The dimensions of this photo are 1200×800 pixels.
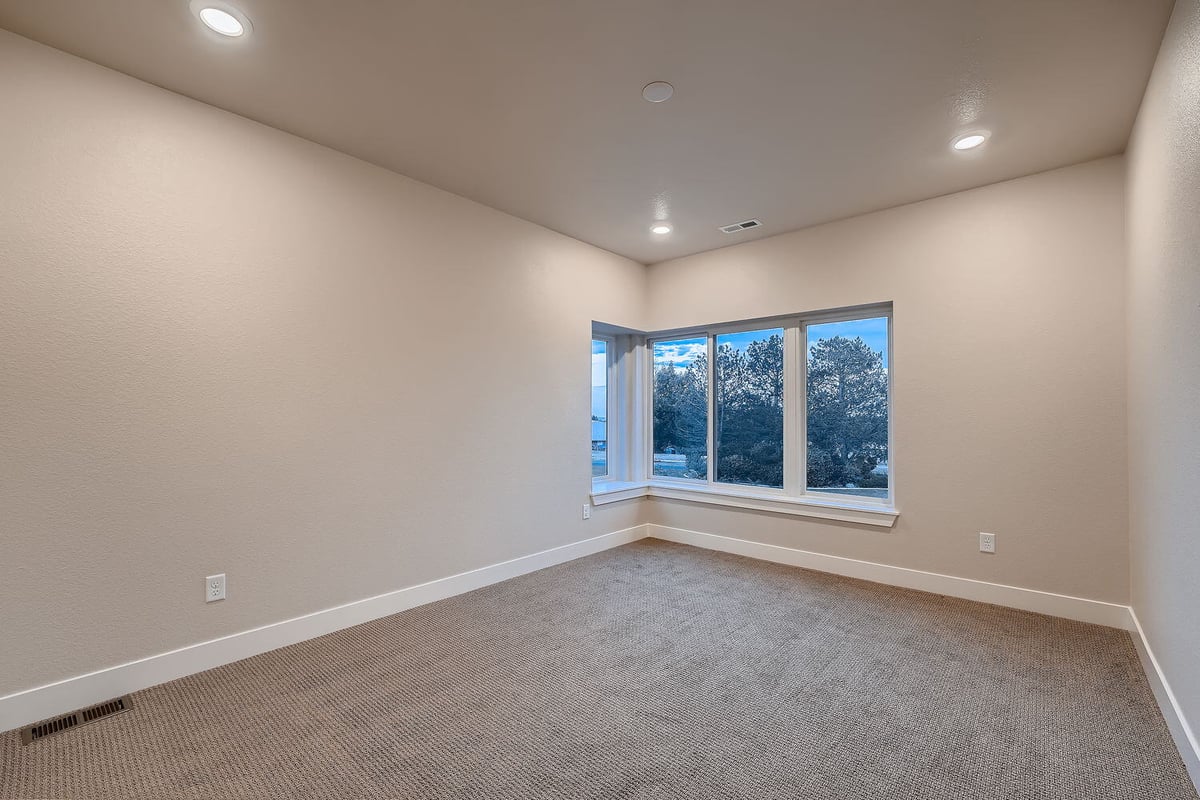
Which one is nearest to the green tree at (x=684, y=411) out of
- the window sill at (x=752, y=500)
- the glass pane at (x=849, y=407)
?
the window sill at (x=752, y=500)

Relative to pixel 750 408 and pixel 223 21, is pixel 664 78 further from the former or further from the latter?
pixel 750 408

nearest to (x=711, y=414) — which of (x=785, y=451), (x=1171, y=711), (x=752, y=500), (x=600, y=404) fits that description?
(x=785, y=451)

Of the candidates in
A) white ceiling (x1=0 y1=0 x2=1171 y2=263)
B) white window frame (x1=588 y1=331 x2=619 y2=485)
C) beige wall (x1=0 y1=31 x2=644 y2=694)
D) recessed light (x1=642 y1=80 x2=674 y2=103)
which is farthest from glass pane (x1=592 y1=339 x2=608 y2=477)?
recessed light (x1=642 y1=80 x2=674 y2=103)

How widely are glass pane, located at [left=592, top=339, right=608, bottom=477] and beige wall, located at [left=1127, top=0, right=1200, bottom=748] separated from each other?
3.47m

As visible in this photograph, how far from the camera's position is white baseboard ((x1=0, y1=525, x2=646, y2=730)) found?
202 centimetres

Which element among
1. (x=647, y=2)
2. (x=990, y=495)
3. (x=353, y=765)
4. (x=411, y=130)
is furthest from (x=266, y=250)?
(x=990, y=495)

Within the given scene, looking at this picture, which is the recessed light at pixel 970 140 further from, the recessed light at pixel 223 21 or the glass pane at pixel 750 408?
the recessed light at pixel 223 21

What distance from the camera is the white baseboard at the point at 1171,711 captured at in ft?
5.40

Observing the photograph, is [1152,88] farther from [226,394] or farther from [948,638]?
[226,394]

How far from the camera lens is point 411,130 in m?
2.67

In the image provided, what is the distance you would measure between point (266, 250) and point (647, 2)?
2.08 meters

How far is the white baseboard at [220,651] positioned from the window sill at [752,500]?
46.1 inches

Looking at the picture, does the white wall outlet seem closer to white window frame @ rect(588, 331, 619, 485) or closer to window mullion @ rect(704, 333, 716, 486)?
white window frame @ rect(588, 331, 619, 485)

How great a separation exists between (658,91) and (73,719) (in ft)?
11.3
